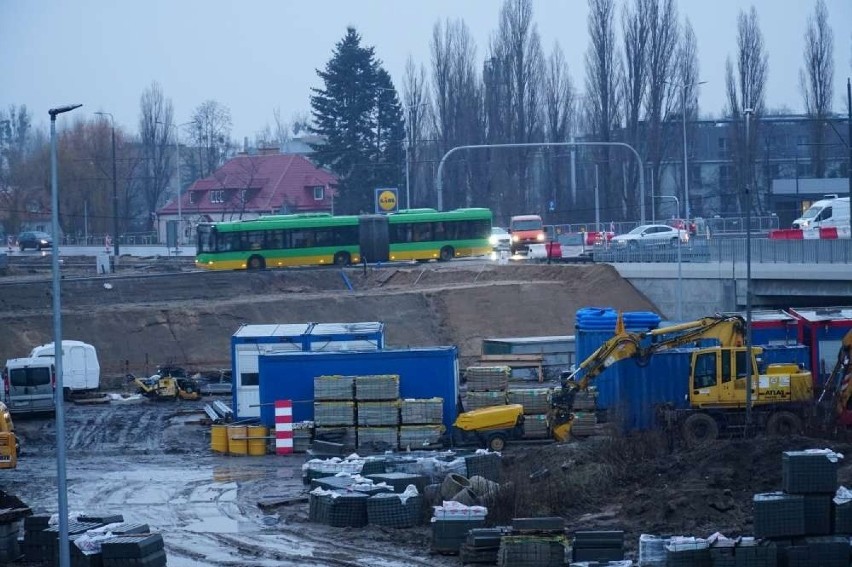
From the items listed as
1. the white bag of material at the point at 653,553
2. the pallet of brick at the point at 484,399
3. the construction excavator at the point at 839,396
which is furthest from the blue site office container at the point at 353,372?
the white bag of material at the point at 653,553

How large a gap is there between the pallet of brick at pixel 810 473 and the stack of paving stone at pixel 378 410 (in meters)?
12.4

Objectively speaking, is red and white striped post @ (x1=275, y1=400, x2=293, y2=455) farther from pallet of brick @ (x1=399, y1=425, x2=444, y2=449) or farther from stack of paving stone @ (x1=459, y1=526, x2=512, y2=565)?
stack of paving stone @ (x1=459, y1=526, x2=512, y2=565)

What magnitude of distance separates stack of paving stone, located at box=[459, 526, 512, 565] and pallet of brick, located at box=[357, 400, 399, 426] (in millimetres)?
10359

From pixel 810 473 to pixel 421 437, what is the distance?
12440mm

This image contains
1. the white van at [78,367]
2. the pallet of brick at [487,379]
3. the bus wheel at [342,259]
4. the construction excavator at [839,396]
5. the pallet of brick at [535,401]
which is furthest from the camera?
the bus wheel at [342,259]

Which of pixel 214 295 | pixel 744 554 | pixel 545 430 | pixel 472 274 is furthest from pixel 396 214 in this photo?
pixel 744 554

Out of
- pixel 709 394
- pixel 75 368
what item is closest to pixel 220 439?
pixel 75 368

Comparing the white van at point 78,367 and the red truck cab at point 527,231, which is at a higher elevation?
the red truck cab at point 527,231

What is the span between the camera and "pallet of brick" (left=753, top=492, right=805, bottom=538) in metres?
14.2

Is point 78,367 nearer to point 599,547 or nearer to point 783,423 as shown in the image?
point 783,423

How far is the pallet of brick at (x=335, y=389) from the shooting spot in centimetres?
2622

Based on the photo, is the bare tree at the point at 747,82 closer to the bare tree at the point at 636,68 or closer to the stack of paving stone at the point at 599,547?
the bare tree at the point at 636,68

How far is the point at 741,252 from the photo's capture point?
4219 cm

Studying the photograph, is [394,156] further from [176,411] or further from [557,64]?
[176,411]
